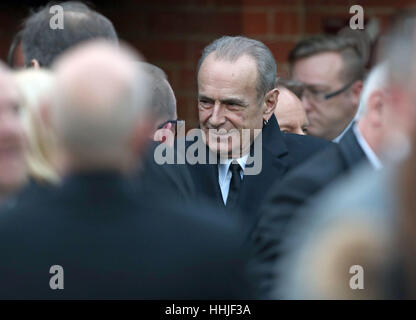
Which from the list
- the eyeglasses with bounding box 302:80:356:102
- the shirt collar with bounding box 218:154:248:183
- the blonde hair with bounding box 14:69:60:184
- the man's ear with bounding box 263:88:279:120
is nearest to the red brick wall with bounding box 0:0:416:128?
the eyeglasses with bounding box 302:80:356:102

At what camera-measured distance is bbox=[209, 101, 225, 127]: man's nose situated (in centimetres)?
427

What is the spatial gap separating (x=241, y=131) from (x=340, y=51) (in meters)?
1.83

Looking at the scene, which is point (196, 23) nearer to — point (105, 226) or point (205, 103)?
point (205, 103)

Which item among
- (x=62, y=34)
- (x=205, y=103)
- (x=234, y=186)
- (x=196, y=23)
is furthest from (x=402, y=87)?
(x=196, y=23)

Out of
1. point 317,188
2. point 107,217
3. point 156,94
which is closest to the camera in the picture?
point 107,217

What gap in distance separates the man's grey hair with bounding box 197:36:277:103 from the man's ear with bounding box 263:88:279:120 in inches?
0.8

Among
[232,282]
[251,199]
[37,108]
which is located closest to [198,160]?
[251,199]

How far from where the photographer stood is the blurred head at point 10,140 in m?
2.99

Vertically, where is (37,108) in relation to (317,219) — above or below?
above

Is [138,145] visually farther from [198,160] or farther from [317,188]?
[198,160]

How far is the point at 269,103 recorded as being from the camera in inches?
177

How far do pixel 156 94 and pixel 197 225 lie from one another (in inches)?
80.0

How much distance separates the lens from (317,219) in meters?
2.35

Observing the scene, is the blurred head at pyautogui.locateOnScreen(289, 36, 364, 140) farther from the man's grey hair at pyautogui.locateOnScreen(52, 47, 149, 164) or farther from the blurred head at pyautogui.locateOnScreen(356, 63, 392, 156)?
the man's grey hair at pyautogui.locateOnScreen(52, 47, 149, 164)
